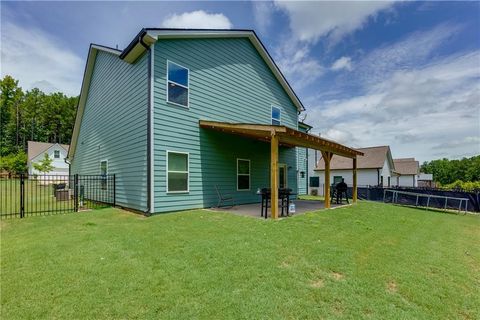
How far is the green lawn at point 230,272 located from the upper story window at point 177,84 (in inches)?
166

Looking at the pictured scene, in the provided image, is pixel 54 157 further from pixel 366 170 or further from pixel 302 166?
pixel 366 170

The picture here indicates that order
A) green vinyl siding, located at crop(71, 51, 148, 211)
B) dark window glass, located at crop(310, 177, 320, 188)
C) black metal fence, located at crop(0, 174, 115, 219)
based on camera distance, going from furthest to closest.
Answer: dark window glass, located at crop(310, 177, 320, 188) < black metal fence, located at crop(0, 174, 115, 219) < green vinyl siding, located at crop(71, 51, 148, 211)

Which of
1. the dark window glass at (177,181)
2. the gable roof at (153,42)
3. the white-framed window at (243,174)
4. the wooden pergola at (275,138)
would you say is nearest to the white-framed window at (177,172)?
the dark window glass at (177,181)

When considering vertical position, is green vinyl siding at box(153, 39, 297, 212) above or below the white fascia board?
below

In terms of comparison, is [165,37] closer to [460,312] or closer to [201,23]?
[201,23]

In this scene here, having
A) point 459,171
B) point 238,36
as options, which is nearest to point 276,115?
point 238,36

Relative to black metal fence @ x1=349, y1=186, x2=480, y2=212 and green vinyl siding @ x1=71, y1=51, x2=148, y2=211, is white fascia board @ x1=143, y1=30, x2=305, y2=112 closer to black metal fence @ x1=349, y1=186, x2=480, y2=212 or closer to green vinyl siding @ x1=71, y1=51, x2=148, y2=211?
green vinyl siding @ x1=71, y1=51, x2=148, y2=211

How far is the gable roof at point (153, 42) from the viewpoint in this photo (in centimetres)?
775

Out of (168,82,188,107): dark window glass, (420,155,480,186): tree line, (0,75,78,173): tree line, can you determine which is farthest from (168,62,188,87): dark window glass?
(420,155,480,186): tree line

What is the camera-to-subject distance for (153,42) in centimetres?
779

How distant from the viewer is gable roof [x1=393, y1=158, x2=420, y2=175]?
31952 millimetres

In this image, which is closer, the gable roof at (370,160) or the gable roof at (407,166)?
the gable roof at (370,160)

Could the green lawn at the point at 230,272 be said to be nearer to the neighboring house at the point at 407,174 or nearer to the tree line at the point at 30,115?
the neighboring house at the point at 407,174

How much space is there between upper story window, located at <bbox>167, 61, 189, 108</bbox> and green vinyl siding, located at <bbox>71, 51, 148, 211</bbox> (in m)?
0.74
